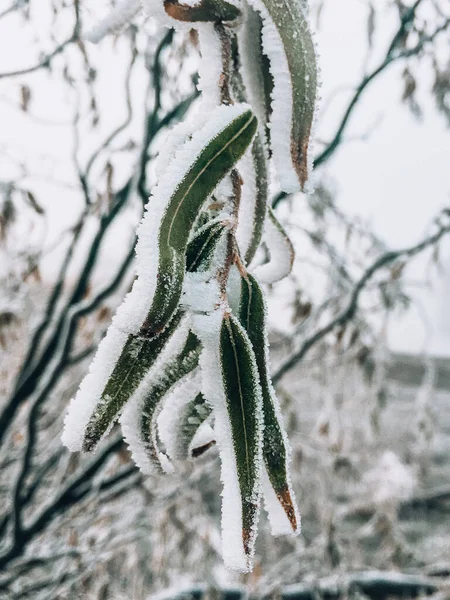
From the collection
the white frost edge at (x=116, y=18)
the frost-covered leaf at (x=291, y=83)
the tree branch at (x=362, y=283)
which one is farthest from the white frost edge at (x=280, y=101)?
the tree branch at (x=362, y=283)

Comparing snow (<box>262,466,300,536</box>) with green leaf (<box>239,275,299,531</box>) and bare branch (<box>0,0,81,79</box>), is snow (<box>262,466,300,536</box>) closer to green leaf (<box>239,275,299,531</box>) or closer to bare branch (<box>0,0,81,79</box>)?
green leaf (<box>239,275,299,531</box>)

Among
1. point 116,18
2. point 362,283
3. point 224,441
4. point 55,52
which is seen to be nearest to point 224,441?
point 224,441

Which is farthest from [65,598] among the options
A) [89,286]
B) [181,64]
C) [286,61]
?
[286,61]

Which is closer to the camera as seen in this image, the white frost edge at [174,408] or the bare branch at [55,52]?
the white frost edge at [174,408]

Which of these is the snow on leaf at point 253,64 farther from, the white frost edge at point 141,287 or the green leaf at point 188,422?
the green leaf at point 188,422

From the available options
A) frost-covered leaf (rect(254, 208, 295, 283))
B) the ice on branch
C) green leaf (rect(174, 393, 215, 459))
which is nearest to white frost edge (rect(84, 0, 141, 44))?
the ice on branch

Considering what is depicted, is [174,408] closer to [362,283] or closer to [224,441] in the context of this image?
[224,441]
